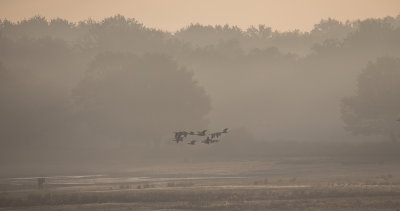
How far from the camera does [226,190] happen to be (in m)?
72.2

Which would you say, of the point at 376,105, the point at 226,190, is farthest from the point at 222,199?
the point at 376,105

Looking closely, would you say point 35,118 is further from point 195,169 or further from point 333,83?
point 333,83

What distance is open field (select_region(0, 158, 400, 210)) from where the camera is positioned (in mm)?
65500

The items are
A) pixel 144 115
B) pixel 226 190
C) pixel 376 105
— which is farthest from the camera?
pixel 144 115

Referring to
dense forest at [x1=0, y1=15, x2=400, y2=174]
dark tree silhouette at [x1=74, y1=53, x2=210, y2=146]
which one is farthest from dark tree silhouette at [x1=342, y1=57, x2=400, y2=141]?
dark tree silhouette at [x1=74, y1=53, x2=210, y2=146]

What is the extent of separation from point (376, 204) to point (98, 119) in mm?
89711

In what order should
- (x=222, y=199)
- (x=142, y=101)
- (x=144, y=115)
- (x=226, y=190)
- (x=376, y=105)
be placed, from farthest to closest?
1. (x=142, y=101)
2. (x=144, y=115)
3. (x=376, y=105)
4. (x=226, y=190)
5. (x=222, y=199)

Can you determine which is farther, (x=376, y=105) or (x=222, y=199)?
(x=376, y=105)

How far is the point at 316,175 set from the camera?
91.2m

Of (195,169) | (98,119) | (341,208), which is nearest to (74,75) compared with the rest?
(98,119)

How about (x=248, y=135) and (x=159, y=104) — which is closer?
(x=248, y=135)

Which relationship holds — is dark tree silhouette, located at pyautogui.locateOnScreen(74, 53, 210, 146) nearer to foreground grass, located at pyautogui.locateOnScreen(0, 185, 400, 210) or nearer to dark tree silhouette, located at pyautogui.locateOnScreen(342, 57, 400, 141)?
dark tree silhouette, located at pyautogui.locateOnScreen(342, 57, 400, 141)

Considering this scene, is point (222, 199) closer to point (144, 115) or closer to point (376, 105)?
point (376, 105)

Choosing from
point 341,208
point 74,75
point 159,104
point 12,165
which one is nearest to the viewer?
point 341,208
